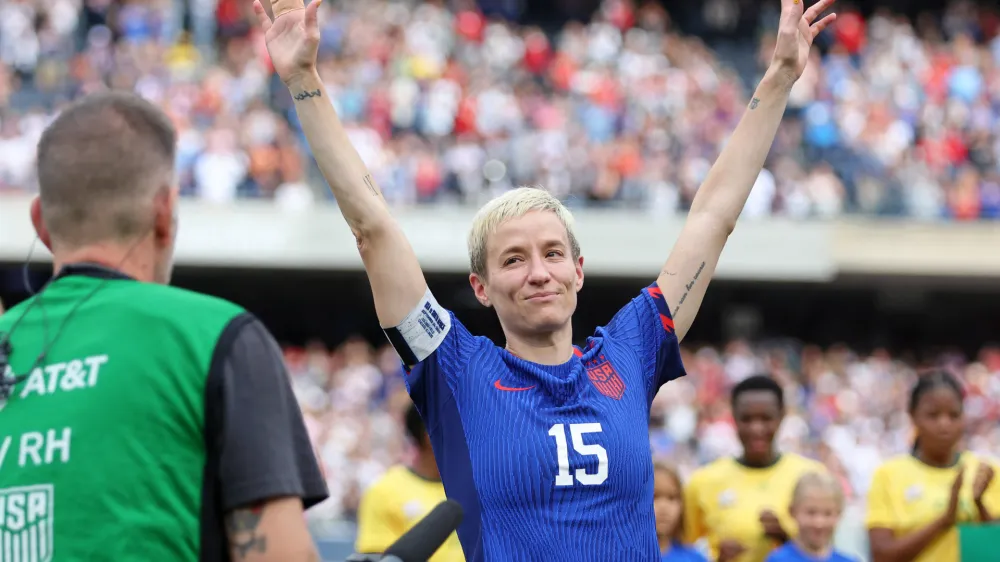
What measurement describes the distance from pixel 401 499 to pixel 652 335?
3261mm

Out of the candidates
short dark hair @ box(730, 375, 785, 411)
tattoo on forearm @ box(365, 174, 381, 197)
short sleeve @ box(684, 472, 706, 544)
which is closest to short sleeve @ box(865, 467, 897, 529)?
short dark hair @ box(730, 375, 785, 411)

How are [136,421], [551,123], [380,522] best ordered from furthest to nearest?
[551,123], [380,522], [136,421]

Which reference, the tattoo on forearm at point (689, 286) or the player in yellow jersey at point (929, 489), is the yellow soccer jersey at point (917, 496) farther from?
the tattoo on forearm at point (689, 286)

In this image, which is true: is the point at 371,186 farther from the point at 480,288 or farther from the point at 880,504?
the point at 880,504

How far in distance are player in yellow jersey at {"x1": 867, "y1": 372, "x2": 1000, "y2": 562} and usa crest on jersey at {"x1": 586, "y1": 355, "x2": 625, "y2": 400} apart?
281cm

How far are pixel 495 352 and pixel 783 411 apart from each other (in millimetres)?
3299

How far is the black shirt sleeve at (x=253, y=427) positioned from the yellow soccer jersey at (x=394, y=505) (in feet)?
14.1

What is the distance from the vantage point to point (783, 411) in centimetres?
639

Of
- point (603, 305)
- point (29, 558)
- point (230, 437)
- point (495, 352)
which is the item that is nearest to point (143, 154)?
point (230, 437)

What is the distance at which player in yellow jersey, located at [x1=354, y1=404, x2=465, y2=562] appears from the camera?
6562 millimetres

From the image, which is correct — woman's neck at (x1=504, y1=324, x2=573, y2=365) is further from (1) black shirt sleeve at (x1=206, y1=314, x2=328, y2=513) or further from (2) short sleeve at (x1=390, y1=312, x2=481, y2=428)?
(1) black shirt sleeve at (x1=206, y1=314, x2=328, y2=513)

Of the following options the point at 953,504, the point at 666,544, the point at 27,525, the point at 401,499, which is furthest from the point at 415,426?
the point at 27,525

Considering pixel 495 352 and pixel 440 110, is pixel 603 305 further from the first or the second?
pixel 495 352

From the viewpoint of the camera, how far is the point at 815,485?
5.96 metres
